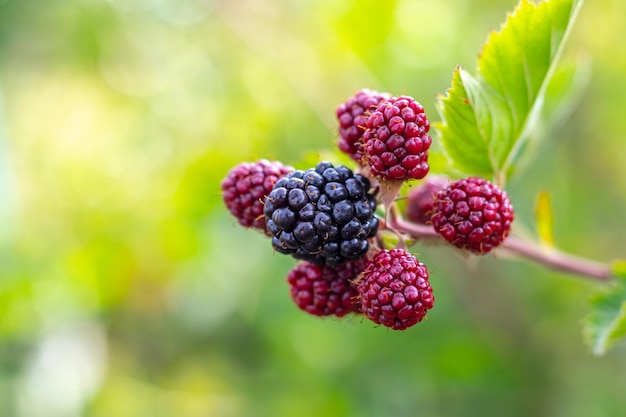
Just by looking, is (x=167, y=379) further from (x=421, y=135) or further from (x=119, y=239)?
(x=421, y=135)

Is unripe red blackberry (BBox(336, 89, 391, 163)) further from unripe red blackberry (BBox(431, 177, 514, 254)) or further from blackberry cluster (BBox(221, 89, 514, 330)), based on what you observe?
unripe red blackberry (BBox(431, 177, 514, 254))

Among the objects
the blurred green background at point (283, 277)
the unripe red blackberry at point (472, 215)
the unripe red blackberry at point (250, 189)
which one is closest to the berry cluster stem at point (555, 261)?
the unripe red blackberry at point (472, 215)

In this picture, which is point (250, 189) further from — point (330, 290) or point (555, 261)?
point (555, 261)

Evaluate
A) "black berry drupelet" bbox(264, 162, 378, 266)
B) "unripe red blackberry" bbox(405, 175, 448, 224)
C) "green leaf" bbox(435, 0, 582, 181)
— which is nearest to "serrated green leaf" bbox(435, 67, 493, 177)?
"green leaf" bbox(435, 0, 582, 181)

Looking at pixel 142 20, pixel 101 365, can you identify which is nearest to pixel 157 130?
pixel 142 20

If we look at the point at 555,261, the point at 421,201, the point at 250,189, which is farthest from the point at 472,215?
the point at 555,261

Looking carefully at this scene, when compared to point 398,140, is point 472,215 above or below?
below
